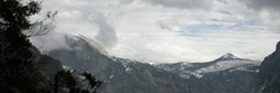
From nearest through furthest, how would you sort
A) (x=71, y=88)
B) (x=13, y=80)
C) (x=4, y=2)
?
(x=13, y=80), (x=4, y=2), (x=71, y=88)

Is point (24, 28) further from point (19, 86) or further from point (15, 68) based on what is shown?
point (19, 86)

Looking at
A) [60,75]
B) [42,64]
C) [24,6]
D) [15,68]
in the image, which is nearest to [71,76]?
[60,75]

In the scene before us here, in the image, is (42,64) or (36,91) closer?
(36,91)

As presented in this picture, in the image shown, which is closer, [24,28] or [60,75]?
[24,28]

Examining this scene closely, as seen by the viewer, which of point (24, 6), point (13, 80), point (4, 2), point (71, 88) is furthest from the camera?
point (71, 88)

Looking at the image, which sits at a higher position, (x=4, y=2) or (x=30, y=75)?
(x=4, y=2)

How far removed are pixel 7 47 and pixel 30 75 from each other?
394 cm

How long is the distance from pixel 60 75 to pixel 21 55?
17.4ft

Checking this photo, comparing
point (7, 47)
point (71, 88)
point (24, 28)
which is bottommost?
point (71, 88)

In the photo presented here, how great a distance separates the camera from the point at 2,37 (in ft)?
101

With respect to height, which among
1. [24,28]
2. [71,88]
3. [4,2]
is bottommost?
[71,88]

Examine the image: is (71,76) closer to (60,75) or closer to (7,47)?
(60,75)

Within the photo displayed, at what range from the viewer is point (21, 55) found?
32.2 metres

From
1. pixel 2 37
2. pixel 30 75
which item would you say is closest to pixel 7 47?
pixel 2 37
